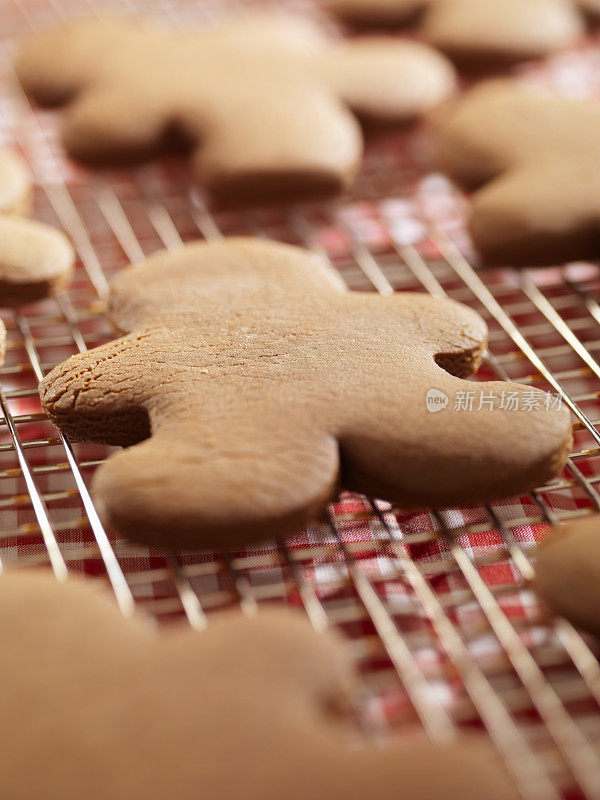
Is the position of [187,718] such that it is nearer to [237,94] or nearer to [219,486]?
[219,486]

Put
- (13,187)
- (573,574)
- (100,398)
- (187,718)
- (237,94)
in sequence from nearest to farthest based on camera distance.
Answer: (187,718), (573,574), (100,398), (13,187), (237,94)

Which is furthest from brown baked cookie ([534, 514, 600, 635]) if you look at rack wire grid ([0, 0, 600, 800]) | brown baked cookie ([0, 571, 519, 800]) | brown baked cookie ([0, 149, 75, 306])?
brown baked cookie ([0, 149, 75, 306])

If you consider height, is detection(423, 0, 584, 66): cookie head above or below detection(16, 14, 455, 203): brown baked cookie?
above

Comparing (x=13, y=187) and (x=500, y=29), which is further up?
(x=500, y=29)

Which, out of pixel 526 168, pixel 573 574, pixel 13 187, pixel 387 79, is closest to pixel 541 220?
pixel 526 168

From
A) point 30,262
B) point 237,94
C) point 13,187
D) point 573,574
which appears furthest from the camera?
point 237,94

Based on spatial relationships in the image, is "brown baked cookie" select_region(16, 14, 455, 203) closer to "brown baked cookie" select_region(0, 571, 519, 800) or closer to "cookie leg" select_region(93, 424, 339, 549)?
"cookie leg" select_region(93, 424, 339, 549)
